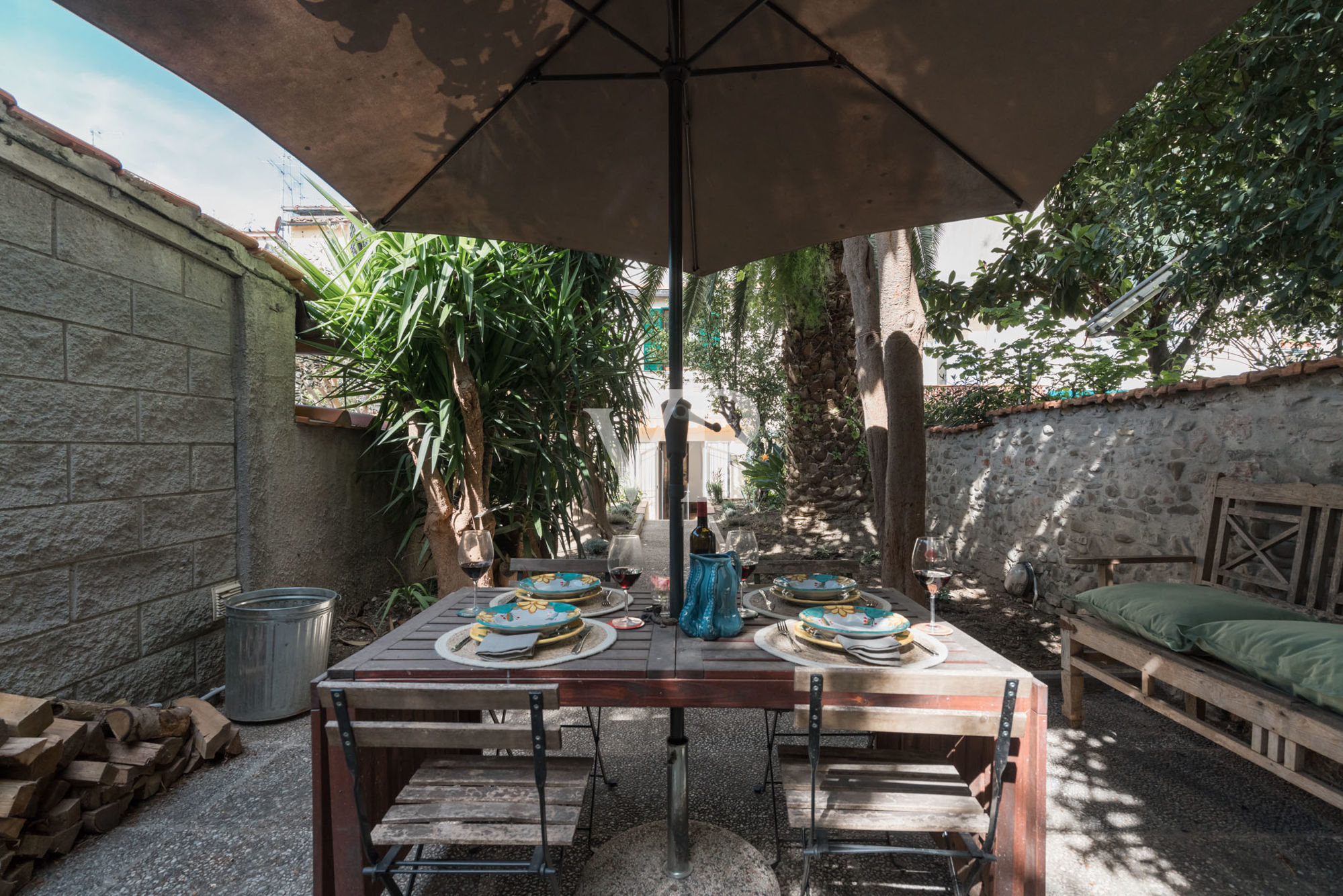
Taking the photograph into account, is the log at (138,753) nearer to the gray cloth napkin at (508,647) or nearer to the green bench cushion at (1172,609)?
the gray cloth napkin at (508,647)

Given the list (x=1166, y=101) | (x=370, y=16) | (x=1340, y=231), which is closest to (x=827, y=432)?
(x=1166, y=101)

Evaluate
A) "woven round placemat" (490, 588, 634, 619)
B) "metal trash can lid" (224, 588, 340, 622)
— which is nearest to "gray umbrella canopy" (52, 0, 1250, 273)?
"woven round placemat" (490, 588, 634, 619)

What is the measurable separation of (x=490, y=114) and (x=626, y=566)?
1288mm

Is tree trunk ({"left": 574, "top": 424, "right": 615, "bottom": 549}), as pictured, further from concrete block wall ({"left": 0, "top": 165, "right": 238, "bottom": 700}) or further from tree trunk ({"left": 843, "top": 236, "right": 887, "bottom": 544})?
concrete block wall ({"left": 0, "top": 165, "right": 238, "bottom": 700})

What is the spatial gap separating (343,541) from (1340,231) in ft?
16.0

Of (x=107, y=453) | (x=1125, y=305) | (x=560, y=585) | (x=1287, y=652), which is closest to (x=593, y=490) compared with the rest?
(x=560, y=585)

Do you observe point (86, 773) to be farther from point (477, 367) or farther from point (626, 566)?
point (477, 367)

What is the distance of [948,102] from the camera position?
154cm

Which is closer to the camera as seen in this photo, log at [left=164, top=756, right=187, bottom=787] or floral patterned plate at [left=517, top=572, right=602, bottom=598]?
floral patterned plate at [left=517, top=572, right=602, bottom=598]

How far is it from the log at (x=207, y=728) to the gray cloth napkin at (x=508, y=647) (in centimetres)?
157

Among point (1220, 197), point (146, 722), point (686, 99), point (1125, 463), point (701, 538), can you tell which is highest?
point (1220, 197)

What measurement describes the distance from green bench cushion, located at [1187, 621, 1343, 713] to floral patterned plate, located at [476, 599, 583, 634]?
1.91m

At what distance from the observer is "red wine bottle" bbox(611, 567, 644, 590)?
1.71 metres

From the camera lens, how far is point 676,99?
4.79 feet
